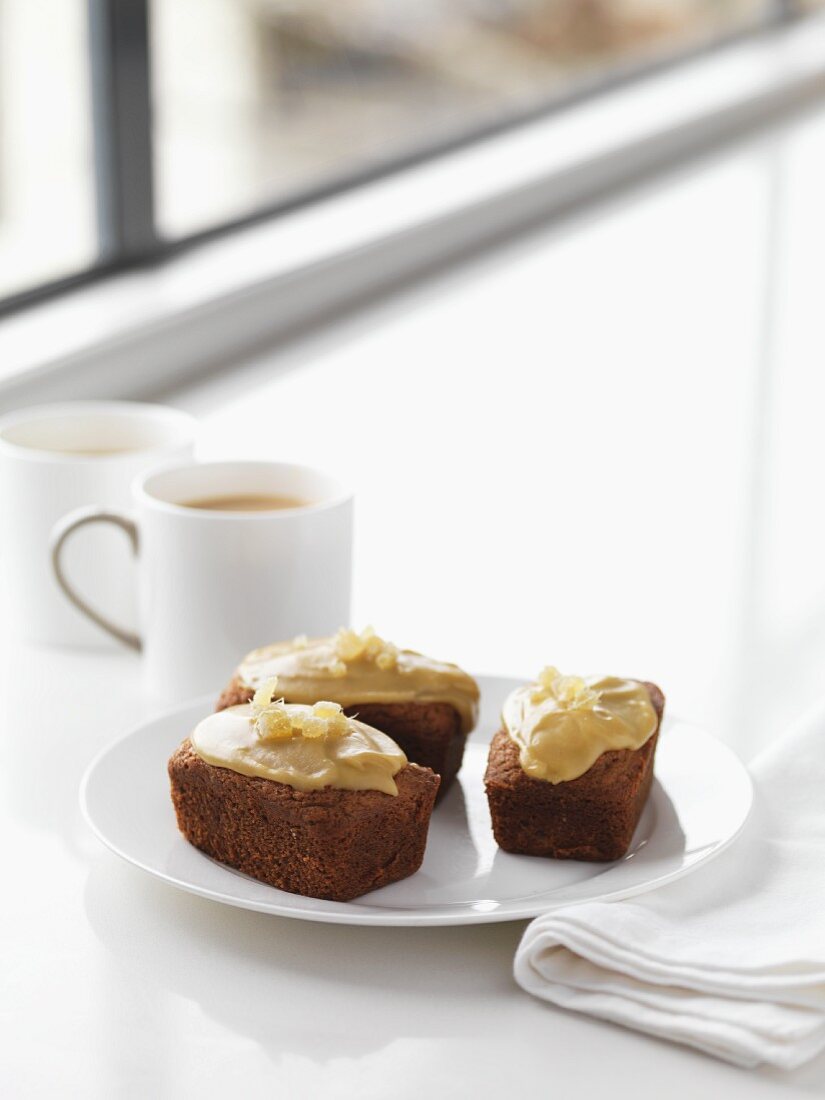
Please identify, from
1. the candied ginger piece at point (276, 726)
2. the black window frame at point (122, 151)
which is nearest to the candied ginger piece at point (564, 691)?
the candied ginger piece at point (276, 726)

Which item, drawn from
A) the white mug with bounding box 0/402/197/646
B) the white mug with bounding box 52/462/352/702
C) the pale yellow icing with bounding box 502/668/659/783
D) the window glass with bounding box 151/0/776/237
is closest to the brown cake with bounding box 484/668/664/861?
the pale yellow icing with bounding box 502/668/659/783

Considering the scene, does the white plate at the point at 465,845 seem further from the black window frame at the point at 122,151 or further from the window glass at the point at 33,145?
the window glass at the point at 33,145

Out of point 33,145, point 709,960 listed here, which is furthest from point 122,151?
point 33,145

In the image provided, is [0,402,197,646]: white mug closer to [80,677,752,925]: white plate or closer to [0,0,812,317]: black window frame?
[80,677,752,925]: white plate

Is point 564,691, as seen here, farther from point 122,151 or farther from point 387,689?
point 122,151

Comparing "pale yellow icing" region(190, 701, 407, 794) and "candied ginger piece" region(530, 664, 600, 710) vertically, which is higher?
"candied ginger piece" region(530, 664, 600, 710)

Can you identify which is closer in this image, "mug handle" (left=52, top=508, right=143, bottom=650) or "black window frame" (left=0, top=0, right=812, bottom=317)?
"mug handle" (left=52, top=508, right=143, bottom=650)

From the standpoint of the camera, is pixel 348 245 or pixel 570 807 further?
pixel 348 245
